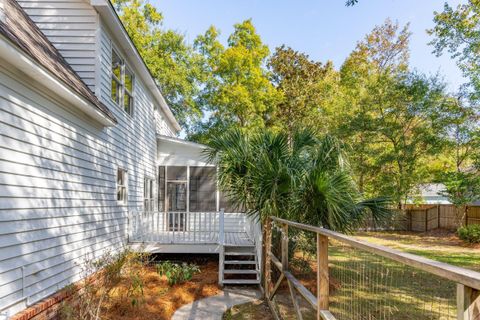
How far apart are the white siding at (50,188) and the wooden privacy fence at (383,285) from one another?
3.51m

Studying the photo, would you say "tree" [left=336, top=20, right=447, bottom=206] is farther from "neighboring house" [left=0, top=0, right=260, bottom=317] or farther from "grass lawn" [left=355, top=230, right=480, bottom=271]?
"neighboring house" [left=0, top=0, right=260, bottom=317]

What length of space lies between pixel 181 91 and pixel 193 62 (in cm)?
203

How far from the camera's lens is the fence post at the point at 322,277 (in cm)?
271

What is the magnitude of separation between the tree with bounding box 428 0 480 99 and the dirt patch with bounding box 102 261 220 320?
1384 cm

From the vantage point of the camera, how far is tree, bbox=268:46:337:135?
22453 millimetres

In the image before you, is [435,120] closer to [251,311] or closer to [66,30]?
[251,311]

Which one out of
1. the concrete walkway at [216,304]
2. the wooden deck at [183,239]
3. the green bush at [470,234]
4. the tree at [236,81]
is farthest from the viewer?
the tree at [236,81]

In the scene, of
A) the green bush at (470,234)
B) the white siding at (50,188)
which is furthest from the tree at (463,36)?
the white siding at (50,188)

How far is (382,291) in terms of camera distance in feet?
8.36

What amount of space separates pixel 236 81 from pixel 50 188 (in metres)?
15.6

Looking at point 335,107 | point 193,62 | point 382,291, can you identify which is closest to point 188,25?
point 193,62

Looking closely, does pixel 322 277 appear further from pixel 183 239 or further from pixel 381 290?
pixel 183 239

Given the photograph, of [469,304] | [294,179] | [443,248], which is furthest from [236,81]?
[469,304]

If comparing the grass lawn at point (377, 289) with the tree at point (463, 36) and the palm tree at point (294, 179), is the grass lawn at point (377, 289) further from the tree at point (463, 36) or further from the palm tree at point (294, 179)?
the tree at point (463, 36)
